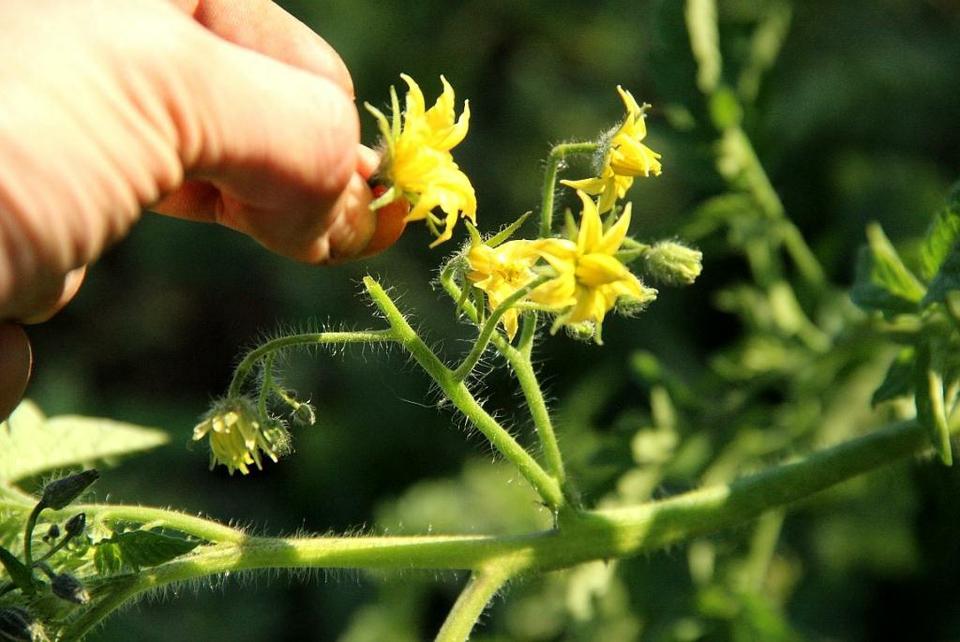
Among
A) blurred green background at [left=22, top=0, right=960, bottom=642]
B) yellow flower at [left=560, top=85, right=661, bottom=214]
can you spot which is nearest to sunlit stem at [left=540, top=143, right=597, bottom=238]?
yellow flower at [left=560, top=85, right=661, bottom=214]

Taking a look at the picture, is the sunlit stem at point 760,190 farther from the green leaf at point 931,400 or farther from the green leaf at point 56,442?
the green leaf at point 56,442

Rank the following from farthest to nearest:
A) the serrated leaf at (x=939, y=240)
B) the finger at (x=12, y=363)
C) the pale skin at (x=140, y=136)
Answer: the serrated leaf at (x=939, y=240) < the finger at (x=12, y=363) < the pale skin at (x=140, y=136)

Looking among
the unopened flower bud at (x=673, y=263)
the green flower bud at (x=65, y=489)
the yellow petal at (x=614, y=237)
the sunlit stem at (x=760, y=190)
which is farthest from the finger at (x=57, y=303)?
the sunlit stem at (x=760, y=190)

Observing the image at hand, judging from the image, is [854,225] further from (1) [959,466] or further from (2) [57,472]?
(2) [57,472]

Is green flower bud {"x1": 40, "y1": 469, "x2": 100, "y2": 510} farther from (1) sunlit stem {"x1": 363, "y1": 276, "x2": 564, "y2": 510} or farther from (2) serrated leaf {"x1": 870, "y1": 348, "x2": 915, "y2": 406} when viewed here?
(2) serrated leaf {"x1": 870, "y1": 348, "x2": 915, "y2": 406}

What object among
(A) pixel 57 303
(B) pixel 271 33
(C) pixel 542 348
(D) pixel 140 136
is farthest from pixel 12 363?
(C) pixel 542 348

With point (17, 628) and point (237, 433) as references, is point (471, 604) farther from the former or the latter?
point (17, 628)
